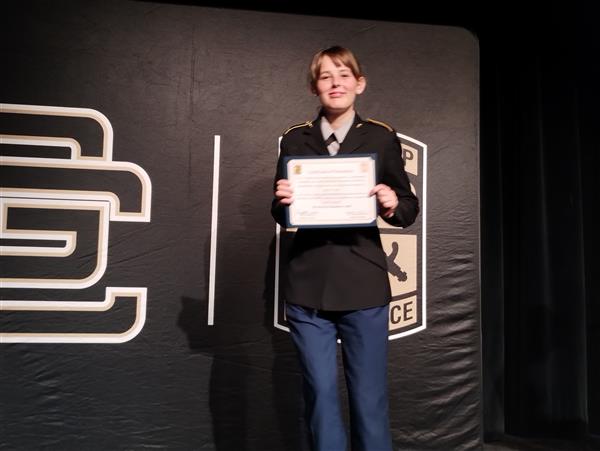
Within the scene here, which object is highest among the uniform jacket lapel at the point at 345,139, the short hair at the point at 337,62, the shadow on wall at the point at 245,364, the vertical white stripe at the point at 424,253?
the short hair at the point at 337,62

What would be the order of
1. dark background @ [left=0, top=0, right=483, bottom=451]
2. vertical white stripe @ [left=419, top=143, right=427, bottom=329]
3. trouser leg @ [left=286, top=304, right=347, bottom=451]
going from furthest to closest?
vertical white stripe @ [left=419, top=143, right=427, bottom=329], dark background @ [left=0, top=0, right=483, bottom=451], trouser leg @ [left=286, top=304, right=347, bottom=451]

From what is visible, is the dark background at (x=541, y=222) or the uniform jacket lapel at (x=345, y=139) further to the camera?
the dark background at (x=541, y=222)

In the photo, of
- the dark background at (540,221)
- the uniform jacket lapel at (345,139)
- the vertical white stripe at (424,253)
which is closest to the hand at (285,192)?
the uniform jacket lapel at (345,139)

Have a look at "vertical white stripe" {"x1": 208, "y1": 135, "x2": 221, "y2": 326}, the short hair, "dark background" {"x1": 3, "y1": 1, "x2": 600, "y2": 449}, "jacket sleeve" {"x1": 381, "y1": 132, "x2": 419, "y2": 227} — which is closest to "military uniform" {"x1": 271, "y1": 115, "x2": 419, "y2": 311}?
"jacket sleeve" {"x1": 381, "y1": 132, "x2": 419, "y2": 227}

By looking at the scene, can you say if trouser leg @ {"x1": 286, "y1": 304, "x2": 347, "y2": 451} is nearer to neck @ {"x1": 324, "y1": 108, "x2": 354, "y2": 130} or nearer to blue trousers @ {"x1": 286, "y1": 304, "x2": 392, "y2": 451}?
blue trousers @ {"x1": 286, "y1": 304, "x2": 392, "y2": 451}

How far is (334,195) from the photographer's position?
1.42 metres

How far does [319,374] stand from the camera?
1.40 m

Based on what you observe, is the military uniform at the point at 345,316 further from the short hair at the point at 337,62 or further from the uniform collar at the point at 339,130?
the short hair at the point at 337,62

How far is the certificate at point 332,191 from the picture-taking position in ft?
4.62

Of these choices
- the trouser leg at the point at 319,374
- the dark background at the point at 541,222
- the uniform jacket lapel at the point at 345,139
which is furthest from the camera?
the dark background at the point at 541,222

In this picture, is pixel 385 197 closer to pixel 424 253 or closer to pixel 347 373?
pixel 347 373

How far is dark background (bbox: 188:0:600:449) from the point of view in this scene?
99.7 inches

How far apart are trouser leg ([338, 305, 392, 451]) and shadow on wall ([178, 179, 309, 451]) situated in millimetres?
820

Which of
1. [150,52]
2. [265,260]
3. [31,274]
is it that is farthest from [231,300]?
[150,52]
